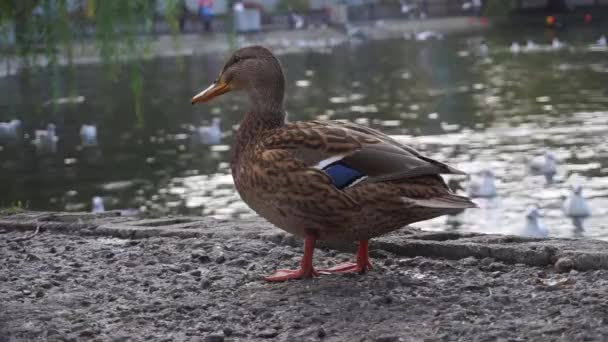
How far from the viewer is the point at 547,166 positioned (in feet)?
33.7

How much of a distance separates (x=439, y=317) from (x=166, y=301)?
1176mm

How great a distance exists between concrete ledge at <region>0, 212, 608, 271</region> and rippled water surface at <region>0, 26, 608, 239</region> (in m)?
0.65

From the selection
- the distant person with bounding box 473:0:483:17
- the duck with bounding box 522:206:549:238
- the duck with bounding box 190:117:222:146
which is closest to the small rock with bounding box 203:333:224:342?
the duck with bounding box 522:206:549:238

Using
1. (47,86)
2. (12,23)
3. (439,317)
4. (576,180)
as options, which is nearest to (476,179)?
(576,180)

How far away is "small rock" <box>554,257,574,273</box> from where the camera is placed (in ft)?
14.2

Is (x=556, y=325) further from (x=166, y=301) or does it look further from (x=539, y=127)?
(x=539, y=127)

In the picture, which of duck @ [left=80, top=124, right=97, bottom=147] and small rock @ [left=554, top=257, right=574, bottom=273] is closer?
small rock @ [left=554, top=257, right=574, bottom=273]

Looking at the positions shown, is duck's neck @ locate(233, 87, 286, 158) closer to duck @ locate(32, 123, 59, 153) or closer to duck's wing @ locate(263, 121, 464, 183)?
duck's wing @ locate(263, 121, 464, 183)

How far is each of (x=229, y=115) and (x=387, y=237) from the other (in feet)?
41.1

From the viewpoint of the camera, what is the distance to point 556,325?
11.6ft

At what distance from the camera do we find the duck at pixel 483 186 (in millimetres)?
9445

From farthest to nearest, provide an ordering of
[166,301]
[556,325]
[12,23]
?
1. [12,23]
2. [166,301]
3. [556,325]

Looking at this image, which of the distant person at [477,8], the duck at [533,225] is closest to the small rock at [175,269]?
the duck at [533,225]

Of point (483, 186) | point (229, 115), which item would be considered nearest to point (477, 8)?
point (229, 115)
